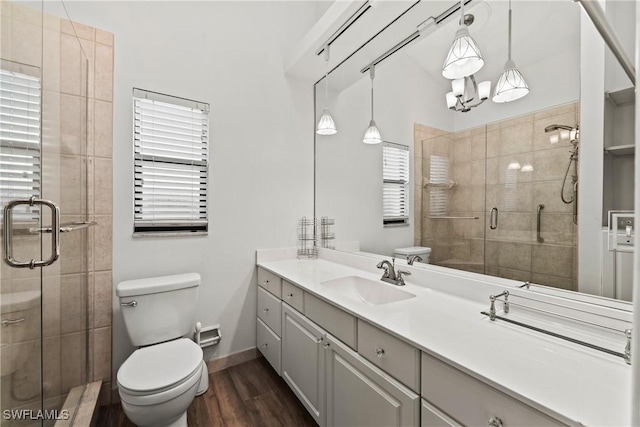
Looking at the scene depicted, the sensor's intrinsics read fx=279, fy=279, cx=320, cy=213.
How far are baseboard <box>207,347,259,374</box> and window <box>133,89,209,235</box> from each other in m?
1.03

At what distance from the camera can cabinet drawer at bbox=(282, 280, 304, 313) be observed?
1697 mm

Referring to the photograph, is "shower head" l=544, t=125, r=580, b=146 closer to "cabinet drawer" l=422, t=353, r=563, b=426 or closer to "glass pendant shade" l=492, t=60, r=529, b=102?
"glass pendant shade" l=492, t=60, r=529, b=102

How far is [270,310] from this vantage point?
209 cm

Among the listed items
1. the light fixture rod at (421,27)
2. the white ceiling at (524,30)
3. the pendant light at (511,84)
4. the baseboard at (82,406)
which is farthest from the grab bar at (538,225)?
the baseboard at (82,406)

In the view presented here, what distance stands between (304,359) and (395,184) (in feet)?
4.08

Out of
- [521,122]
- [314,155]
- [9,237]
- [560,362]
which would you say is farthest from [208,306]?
[521,122]

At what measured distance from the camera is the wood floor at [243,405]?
1.65 metres

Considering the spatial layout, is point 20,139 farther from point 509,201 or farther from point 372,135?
point 509,201

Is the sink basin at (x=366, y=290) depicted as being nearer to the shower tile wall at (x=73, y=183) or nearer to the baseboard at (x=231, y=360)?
the baseboard at (x=231, y=360)

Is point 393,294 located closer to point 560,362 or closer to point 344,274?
point 344,274

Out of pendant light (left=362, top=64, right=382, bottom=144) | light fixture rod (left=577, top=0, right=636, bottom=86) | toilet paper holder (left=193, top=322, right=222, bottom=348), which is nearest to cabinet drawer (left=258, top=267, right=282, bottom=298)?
toilet paper holder (left=193, top=322, right=222, bottom=348)

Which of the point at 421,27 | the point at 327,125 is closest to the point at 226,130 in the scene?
the point at 327,125

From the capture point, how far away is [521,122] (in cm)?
122

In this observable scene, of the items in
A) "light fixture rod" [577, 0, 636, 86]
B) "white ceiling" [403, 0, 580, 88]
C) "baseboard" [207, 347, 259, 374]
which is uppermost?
"white ceiling" [403, 0, 580, 88]
